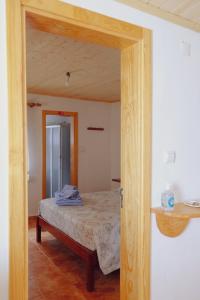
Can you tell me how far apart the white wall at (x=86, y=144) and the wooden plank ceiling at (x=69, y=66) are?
41 centimetres

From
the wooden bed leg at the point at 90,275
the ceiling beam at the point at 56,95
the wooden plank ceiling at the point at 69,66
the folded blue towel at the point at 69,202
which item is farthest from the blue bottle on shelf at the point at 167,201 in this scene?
the ceiling beam at the point at 56,95

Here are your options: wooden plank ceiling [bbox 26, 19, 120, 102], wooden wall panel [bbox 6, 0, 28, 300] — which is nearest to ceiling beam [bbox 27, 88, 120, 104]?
wooden plank ceiling [bbox 26, 19, 120, 102]

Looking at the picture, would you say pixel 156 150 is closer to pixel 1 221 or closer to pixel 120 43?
pixel 120 43

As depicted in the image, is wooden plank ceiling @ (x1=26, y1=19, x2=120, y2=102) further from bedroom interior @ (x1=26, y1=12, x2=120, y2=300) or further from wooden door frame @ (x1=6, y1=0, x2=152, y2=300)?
wooden door frame @ (x1=6, y1=0, x2=152, y2=300)

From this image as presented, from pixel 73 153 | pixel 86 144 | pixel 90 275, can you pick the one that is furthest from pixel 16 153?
pixel 86 144

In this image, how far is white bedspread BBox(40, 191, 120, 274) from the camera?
256cm

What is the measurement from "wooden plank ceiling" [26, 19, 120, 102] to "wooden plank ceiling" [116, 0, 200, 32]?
741 mm

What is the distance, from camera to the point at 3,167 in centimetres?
124

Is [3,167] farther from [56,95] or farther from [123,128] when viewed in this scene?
[56,95]

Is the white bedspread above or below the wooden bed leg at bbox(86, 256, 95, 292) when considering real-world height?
above

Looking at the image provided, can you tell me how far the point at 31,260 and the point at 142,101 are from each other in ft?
8.07

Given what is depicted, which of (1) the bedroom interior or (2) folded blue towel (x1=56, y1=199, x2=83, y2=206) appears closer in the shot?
(1) the bedroom interior

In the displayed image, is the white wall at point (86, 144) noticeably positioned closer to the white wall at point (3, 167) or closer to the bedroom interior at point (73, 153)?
the bedroom interior at point (73, 153)

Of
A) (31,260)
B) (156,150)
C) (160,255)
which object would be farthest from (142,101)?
(31,260)
